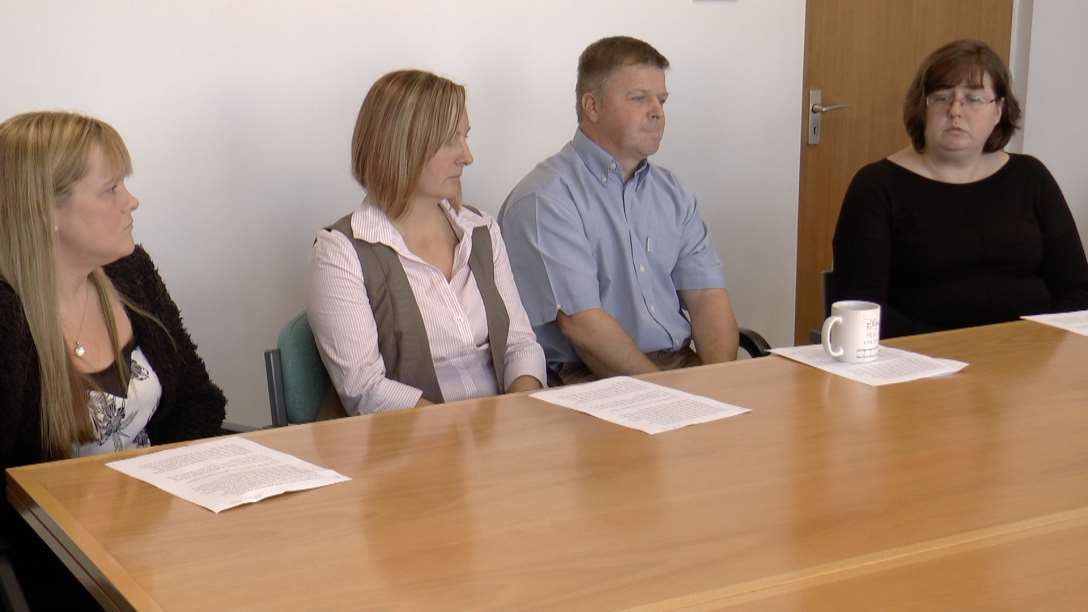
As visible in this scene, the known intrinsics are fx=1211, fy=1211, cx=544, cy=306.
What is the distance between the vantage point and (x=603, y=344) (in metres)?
2.98

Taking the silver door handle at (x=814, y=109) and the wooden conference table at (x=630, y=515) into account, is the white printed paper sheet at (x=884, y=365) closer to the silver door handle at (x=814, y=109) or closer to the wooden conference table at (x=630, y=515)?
the wooden conference table at (x=630, y=515)

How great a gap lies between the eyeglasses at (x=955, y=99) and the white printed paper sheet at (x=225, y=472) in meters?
2.13

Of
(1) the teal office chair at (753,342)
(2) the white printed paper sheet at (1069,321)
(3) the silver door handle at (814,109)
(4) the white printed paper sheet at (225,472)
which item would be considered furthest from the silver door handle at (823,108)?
(4) the white printed paper sheet at (225,472)

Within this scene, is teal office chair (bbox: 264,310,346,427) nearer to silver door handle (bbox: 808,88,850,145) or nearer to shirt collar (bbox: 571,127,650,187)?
shirt collar (bbox: 571,127,650,187)

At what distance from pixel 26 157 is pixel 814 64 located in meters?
2.99

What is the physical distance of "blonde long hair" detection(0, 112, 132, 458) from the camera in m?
2.05

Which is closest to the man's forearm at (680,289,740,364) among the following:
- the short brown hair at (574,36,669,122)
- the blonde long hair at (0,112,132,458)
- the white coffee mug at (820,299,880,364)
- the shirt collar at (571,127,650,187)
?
the shirt collar at (571,127,650,187)

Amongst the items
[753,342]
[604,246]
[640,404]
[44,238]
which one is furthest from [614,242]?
[44,238]

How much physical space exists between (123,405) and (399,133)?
839mm

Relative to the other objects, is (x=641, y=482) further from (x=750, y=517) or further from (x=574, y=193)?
(x=574, y=193)

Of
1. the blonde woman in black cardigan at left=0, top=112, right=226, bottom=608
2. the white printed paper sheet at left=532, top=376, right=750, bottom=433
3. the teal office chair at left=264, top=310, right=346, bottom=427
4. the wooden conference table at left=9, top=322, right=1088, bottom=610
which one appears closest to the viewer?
the wooden conference table at left=9, top=322, right=1088, bottom=610

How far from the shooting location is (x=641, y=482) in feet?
5.35

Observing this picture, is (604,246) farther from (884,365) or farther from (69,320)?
(69,320)

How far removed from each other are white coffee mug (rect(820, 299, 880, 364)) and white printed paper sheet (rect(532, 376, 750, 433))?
36cm
